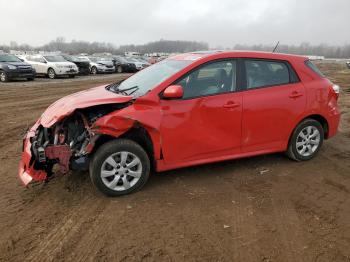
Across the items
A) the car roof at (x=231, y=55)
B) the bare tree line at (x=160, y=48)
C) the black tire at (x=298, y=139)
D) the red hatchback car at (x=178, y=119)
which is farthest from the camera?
the bare tree line at (x=160, y=48)

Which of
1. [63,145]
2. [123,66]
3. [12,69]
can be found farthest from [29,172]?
[123,66]

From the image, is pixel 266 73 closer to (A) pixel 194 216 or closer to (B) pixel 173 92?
(B) pixel 173 92

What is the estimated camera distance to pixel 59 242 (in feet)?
11.5

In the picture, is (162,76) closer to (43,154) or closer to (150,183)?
(150,183)

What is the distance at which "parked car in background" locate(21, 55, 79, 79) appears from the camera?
23078mm

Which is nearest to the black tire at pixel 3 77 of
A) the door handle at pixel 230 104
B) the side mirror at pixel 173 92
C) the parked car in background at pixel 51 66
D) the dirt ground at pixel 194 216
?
the parked car in background at pixel 51 66

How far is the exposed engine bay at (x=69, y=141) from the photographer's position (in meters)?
4.36

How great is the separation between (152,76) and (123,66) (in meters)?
27.6

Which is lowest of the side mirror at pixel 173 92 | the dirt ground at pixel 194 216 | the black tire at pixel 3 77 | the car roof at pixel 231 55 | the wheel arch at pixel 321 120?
the dirt ground at pixel 194 216

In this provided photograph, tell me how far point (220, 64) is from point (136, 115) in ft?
4.70

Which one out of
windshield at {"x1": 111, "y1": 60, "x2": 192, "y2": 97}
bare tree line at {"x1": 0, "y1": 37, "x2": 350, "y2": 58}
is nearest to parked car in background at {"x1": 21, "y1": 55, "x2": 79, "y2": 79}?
windshield at {"x1": 111, "y1": 60, "x2": 192, "y2": 97}

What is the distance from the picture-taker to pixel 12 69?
19.2 m

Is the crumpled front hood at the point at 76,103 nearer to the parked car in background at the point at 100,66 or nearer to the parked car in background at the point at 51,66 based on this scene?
the parked car in background at the point at 51,66

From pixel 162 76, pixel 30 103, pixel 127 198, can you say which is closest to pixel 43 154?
pixel 127 198
